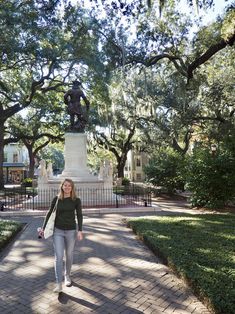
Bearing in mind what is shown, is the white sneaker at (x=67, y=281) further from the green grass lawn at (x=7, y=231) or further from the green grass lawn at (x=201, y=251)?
the green grass lawn at (x=7, y=231)

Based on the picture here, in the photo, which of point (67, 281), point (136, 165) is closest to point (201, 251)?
point (67, 281)

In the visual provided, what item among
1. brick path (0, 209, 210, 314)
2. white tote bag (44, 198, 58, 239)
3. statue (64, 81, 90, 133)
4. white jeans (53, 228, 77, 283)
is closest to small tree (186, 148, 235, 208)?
statue (64, 81, 90, 133)

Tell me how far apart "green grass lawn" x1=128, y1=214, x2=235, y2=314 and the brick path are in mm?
216

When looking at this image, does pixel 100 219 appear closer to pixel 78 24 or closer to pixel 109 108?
pixel 78 24

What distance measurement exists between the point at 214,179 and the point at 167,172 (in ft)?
26.2

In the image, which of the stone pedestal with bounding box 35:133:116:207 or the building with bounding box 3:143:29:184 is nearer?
the stone pedestal with bounding box 35:133:116:207

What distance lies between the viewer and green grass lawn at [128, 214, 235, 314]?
15.5 ft

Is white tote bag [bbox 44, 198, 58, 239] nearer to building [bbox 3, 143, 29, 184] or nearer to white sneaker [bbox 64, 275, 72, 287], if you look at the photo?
white sneaker [bbox 64, 275, 72, 287]

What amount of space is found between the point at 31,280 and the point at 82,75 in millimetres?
21600

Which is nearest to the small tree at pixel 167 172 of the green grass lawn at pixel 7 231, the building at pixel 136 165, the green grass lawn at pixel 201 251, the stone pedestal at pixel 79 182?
the stone pedestal at pixel 79 182

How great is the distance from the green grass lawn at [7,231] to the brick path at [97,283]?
247 mm

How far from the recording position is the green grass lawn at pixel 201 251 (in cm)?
474

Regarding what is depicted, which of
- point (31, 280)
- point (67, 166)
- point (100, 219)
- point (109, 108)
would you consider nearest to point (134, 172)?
point (109, 108)

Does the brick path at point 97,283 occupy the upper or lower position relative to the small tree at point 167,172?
lower
